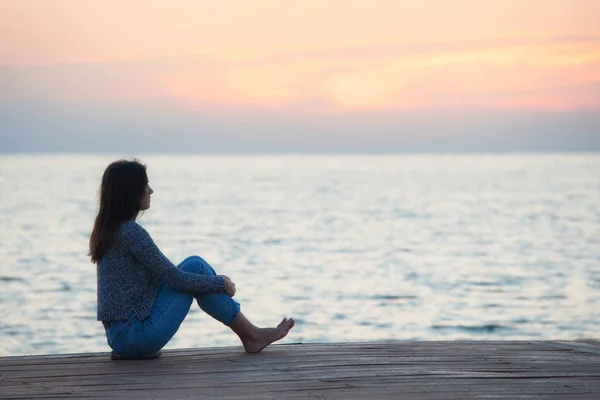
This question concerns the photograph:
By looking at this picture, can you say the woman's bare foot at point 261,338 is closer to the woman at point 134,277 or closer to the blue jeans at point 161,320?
the blue jeans at point 161,320

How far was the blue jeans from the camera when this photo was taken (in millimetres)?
4902

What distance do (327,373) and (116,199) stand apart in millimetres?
1501

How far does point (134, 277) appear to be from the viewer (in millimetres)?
4898

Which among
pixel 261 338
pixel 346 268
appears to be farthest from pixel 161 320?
pixel 346 268

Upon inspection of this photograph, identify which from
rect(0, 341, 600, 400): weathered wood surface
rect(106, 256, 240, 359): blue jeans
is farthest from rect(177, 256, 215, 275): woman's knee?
rect(0, 341, 600, 400): weathered wood surface

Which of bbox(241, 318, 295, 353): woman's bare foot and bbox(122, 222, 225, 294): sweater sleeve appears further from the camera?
bbox(241, 318, 295, 353): woman's bare foot

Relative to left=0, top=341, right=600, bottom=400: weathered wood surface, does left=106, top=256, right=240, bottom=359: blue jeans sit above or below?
above

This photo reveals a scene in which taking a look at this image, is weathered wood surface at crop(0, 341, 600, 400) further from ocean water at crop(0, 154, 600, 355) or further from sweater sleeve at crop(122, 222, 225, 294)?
ocean water at crop(0, 154, 600, 355)

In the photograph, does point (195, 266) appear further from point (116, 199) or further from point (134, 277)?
point (116, 199)

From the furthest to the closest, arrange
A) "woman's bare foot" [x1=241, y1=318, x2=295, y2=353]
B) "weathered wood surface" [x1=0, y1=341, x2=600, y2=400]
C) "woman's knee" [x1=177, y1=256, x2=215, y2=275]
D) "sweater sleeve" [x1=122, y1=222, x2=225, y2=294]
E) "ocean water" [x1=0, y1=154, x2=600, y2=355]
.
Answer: "ocean water" [x1=0, y1=154, x2=600, y2=355], "woman's bare foot" [x1=241, y1=318, x2=295, y2=353], "woman's knee" [x1=177, y1=256, x2=215, y2=275], "sweater sleeve" [x1=122, y1=222, x2=225, y2=294], "weathered wood surface" [x1=0, y1=341, x2=600, y2=400]

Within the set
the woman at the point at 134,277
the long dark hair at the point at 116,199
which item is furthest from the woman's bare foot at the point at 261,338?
the long dark hair at the point at 116,199

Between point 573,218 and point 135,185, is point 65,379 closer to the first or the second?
point 135,185

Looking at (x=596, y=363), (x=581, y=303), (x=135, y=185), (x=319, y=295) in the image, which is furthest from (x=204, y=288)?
(x=581, y=303)

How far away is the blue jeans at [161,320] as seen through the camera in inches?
193
